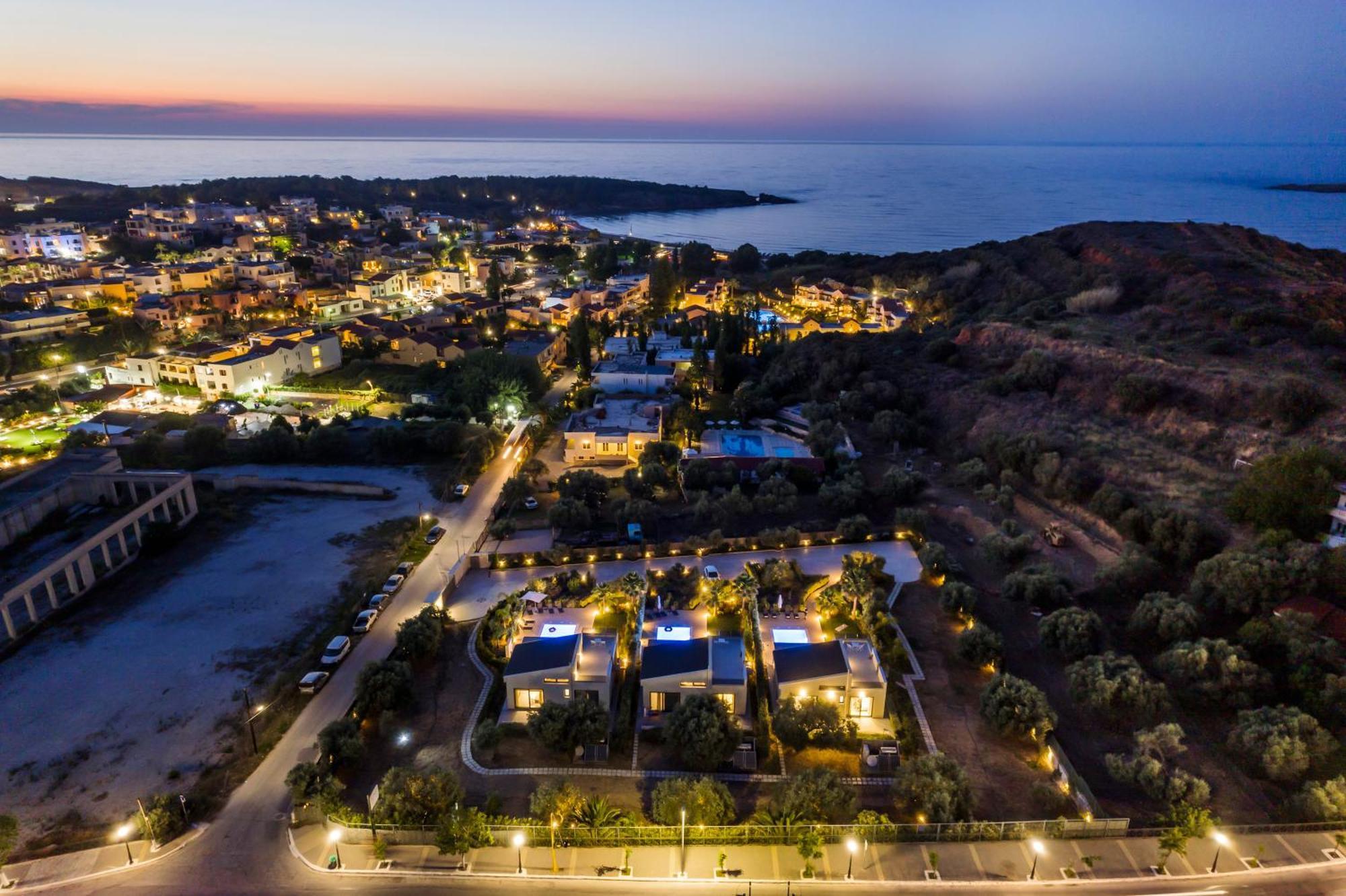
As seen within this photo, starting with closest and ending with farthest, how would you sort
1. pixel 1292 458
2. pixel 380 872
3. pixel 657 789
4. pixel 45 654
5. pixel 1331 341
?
1. pixel 380 872
2. pixel 657 789
3. pixel 45 654
4. pixel 1292 458
5. pixel 1331 341

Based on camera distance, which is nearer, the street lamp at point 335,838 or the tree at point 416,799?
the street lamp at point 335,838

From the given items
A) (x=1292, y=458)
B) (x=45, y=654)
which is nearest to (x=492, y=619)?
(x=45, y=654)

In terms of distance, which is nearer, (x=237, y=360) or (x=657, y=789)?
(x=657, y=789)

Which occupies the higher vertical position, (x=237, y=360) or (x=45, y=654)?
(x=237, y=360)

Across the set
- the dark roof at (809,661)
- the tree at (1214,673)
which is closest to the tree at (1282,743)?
the tree at (1214,673)

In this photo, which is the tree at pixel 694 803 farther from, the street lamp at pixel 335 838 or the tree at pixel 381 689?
the tree at pixel 381 689

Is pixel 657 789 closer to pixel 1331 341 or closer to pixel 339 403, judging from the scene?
pixel 339 403

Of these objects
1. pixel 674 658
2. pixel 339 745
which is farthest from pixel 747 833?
pixel 339 745
